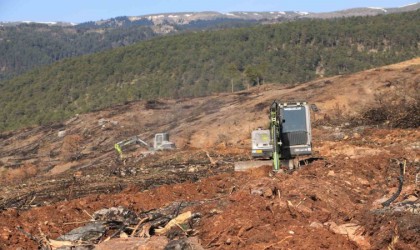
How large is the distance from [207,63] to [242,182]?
107662 mm

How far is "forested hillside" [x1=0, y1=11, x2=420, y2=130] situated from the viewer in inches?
4294

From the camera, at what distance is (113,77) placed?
13025cm

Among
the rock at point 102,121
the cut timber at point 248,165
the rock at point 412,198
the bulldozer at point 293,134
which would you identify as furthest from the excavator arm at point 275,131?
the rock at point 102,121

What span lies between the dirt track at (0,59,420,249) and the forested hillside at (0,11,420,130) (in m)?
48.9

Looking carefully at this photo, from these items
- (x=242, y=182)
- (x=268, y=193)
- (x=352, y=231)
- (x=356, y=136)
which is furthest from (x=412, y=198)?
(x=356, y=136)

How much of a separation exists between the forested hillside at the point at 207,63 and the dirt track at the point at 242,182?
4888 centimetres

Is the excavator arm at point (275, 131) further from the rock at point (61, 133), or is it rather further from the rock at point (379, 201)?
the rock at point (61, 133)

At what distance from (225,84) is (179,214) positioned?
96885 millimetres

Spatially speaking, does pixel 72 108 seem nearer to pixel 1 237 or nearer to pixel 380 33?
pixel 380 33

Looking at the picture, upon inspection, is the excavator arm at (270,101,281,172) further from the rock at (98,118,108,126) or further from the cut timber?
the rock at (98,118,108,126)

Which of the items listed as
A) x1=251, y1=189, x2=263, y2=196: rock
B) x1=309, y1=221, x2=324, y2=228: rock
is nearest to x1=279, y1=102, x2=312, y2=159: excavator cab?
x1=251, y1=189, x2=263, y2=196: rock

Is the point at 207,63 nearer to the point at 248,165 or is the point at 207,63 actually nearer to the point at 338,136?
the point at 338,136

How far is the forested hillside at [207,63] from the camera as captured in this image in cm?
10906

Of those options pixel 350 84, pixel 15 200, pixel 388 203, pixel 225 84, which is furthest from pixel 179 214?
pixel 225 84
